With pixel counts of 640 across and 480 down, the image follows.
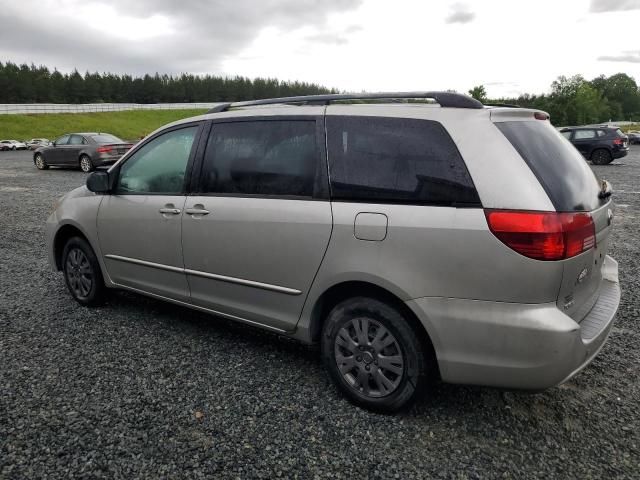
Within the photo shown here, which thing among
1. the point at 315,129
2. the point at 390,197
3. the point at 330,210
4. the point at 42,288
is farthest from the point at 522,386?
the point at 42,288

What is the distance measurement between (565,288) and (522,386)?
20.6 inches

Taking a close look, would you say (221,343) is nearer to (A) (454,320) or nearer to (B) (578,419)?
(A) (454,320)

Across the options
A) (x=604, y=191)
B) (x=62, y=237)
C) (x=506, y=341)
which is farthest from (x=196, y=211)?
(x=604, y=191)

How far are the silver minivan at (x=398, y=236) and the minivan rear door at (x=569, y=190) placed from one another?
0.01 m

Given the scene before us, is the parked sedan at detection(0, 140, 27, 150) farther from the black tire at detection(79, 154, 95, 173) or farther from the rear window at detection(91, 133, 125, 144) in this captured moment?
the black tire at detection(79, 154, 95, 173)

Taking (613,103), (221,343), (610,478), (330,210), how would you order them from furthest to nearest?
(613,103) → (221,343) → (330,210) → (610,478)

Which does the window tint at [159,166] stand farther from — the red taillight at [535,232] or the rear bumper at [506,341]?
the red taillight at [535,232]

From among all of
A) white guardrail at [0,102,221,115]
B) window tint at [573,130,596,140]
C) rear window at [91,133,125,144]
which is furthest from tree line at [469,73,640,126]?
white guardrail at [0,102,221,115]

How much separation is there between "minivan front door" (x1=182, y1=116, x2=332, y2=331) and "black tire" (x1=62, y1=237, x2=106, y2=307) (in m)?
1.32

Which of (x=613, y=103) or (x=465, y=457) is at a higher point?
(x=613, y=103)

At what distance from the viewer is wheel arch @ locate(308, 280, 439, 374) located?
262 cm

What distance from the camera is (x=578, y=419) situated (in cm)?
275

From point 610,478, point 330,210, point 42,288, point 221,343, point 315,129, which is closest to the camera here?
point 610,478

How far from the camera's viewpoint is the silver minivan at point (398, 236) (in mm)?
2324
